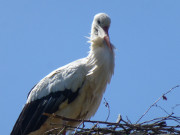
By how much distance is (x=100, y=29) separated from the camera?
7.28 m

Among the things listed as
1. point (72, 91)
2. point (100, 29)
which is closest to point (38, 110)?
point (72, 91)

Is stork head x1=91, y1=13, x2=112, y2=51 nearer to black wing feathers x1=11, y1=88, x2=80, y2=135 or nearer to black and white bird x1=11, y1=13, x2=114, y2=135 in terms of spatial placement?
black and white bird x1=11, y1=13, x2=114, y2=135

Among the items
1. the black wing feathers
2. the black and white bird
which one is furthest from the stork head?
the black wing feathers

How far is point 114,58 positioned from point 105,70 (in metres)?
0.26

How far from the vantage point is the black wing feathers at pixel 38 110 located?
22.6 ft

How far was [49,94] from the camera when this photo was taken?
7.07 meters

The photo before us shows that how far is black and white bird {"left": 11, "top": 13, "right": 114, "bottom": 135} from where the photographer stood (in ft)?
22.6

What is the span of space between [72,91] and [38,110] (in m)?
0.57

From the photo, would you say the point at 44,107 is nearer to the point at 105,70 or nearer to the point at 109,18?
the point at 105,70

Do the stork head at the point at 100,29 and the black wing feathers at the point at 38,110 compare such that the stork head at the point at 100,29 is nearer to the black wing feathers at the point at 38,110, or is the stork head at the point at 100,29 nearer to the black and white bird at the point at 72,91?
the black and white bird at the point at 72,91

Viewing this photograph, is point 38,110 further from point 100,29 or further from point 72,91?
point 100,29

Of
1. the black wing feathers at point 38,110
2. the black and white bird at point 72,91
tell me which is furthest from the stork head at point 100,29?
the black wing feathers at point 38,110

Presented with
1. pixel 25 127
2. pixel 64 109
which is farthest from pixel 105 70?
pixel 25 127

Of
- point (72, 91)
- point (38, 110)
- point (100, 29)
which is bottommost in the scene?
point (38, 110)
